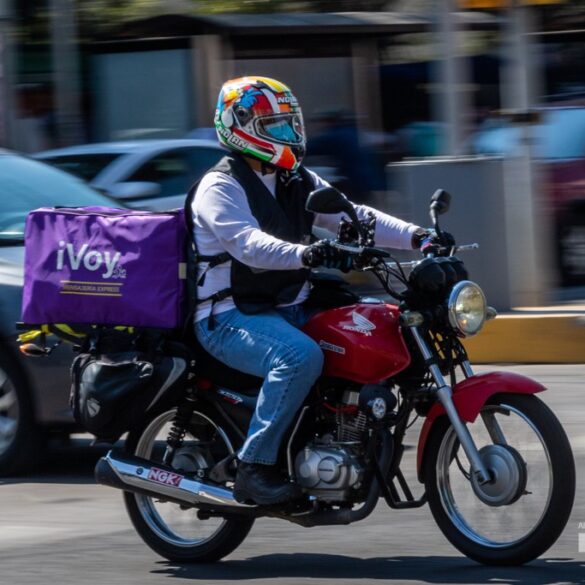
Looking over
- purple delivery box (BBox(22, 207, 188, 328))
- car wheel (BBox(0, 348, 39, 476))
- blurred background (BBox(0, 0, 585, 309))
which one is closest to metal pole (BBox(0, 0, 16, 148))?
blurred background (BBox(0, 0, 585, 309))

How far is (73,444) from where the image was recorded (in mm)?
8812

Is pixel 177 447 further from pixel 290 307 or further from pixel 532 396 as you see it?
pixel 532 396

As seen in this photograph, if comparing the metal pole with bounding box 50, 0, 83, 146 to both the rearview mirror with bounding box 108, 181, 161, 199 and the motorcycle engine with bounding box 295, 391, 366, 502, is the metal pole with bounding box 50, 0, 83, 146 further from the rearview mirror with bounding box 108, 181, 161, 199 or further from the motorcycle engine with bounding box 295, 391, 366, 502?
the motorcycle engine with bounding box 295, 391, 366, 502

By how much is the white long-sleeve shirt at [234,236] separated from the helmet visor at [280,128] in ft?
0.52

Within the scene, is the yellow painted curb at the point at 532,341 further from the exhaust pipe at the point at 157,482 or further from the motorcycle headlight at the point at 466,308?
the motorcycle headlight at the point at 466,308

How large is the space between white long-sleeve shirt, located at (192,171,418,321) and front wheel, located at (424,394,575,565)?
80cm

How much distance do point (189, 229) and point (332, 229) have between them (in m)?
0.60

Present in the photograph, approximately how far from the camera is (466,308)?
5.51 meters

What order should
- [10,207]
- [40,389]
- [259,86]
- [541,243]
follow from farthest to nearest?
1. [541,243]
2. [10,207]
3. [40,389]
4. [259,86]

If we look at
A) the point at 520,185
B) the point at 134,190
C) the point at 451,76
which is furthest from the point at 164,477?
the point at 451,76

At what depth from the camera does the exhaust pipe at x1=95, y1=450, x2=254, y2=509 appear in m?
5.79

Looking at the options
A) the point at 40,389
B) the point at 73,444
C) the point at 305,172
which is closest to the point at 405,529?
the point at 305,172

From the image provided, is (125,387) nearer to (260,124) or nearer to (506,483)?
(260,124)

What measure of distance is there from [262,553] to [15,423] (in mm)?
2113
